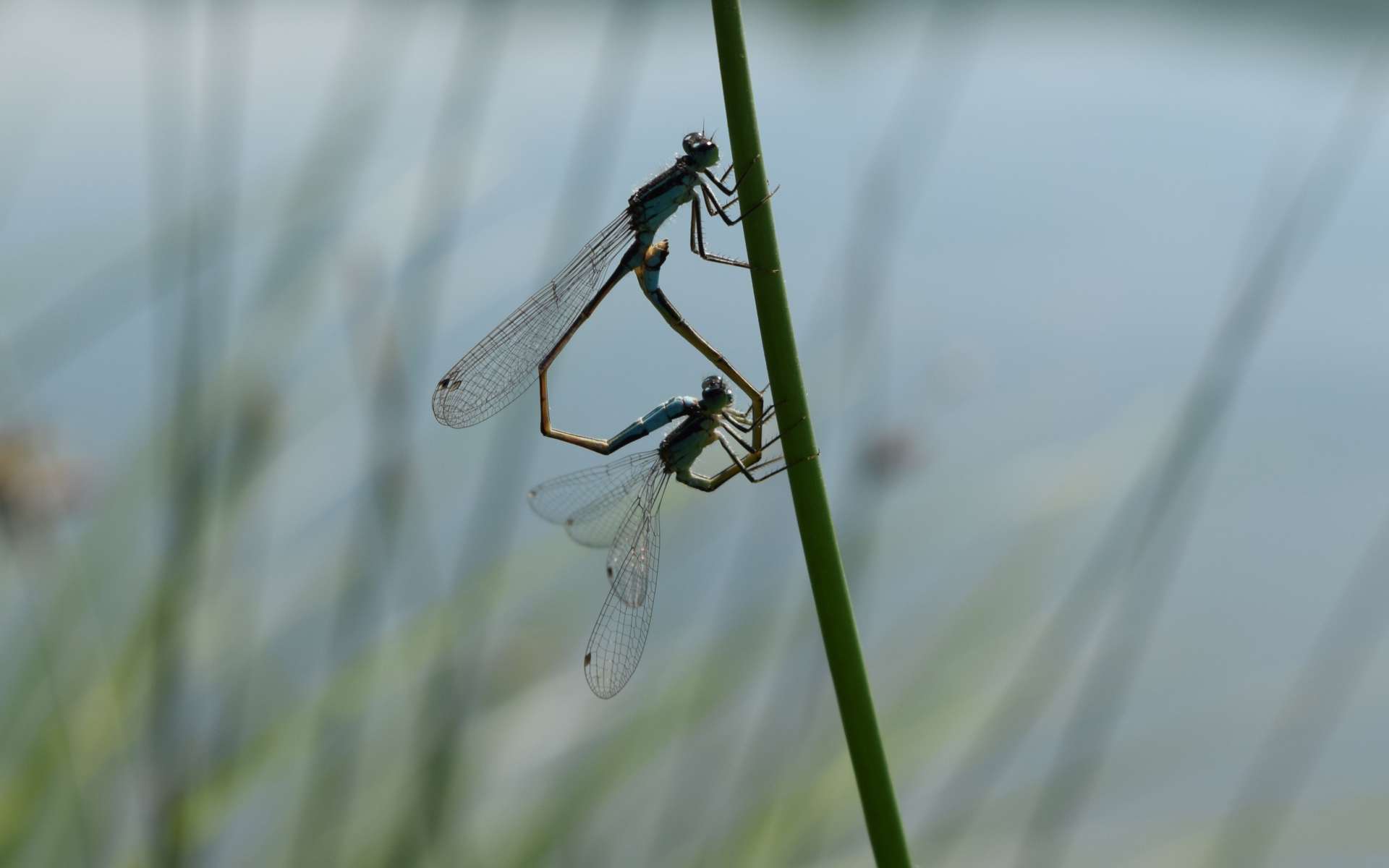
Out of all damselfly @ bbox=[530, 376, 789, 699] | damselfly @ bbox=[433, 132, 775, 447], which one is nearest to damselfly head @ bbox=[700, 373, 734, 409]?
damselfly @ bbox=[530, 376, 789, 699]

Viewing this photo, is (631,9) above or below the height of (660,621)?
above

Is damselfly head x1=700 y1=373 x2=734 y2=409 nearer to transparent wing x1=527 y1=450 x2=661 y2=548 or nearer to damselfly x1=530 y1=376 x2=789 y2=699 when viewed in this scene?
damselfly x1=530 y1=376 x2=789 y2=699

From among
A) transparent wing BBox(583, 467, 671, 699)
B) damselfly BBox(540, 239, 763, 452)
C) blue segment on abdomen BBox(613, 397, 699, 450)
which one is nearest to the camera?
damselfly BBox(540, 239, 763, 452)

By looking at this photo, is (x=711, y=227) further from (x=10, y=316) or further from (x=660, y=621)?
(x=10, y=316)

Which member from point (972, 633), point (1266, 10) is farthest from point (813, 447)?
point (1266, 10)

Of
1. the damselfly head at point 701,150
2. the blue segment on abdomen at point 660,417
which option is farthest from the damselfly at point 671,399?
the damselfly head at point 701,150

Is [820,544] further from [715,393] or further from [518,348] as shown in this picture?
[518,348]

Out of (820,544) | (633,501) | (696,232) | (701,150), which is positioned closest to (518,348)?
(633,501)
